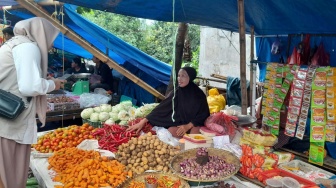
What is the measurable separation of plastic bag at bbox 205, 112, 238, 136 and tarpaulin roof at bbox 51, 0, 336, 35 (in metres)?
1.44

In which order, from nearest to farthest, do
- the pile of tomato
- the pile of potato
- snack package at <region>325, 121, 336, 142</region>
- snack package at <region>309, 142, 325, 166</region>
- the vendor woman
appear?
the pile of potato
snack package at <region>325, 121, 336, 142</region>
snack package at <region>309, 142, 325, 166</region>
the pile of tomato
the vendor woman

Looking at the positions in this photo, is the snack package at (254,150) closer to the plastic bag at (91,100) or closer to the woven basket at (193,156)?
the woven basket at (193,156)

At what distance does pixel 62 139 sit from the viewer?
3.64 metres

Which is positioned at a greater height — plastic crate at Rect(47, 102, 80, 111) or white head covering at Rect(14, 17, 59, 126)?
white head covering at Rect(14, 17, 59, 126)

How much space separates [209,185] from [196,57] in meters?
10.9

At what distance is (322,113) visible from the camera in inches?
124

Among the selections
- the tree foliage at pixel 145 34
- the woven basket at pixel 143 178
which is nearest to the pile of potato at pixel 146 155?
the woven basket at pixel 143 178

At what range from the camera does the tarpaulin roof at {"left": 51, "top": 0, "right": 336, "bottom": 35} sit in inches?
125

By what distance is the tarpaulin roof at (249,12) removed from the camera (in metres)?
3.17

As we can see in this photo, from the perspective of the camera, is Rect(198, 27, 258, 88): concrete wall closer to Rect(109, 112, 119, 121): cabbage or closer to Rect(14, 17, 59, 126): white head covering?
Rect(109, 112, 119, 121): cabbage

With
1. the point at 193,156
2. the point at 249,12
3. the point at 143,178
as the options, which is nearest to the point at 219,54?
the point at 249,12

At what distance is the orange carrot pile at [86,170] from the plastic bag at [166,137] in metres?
0.81

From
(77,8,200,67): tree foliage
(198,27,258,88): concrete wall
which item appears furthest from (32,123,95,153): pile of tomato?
(77,8,200,67): tree foliage

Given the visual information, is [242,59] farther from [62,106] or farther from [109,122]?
[62,106]
